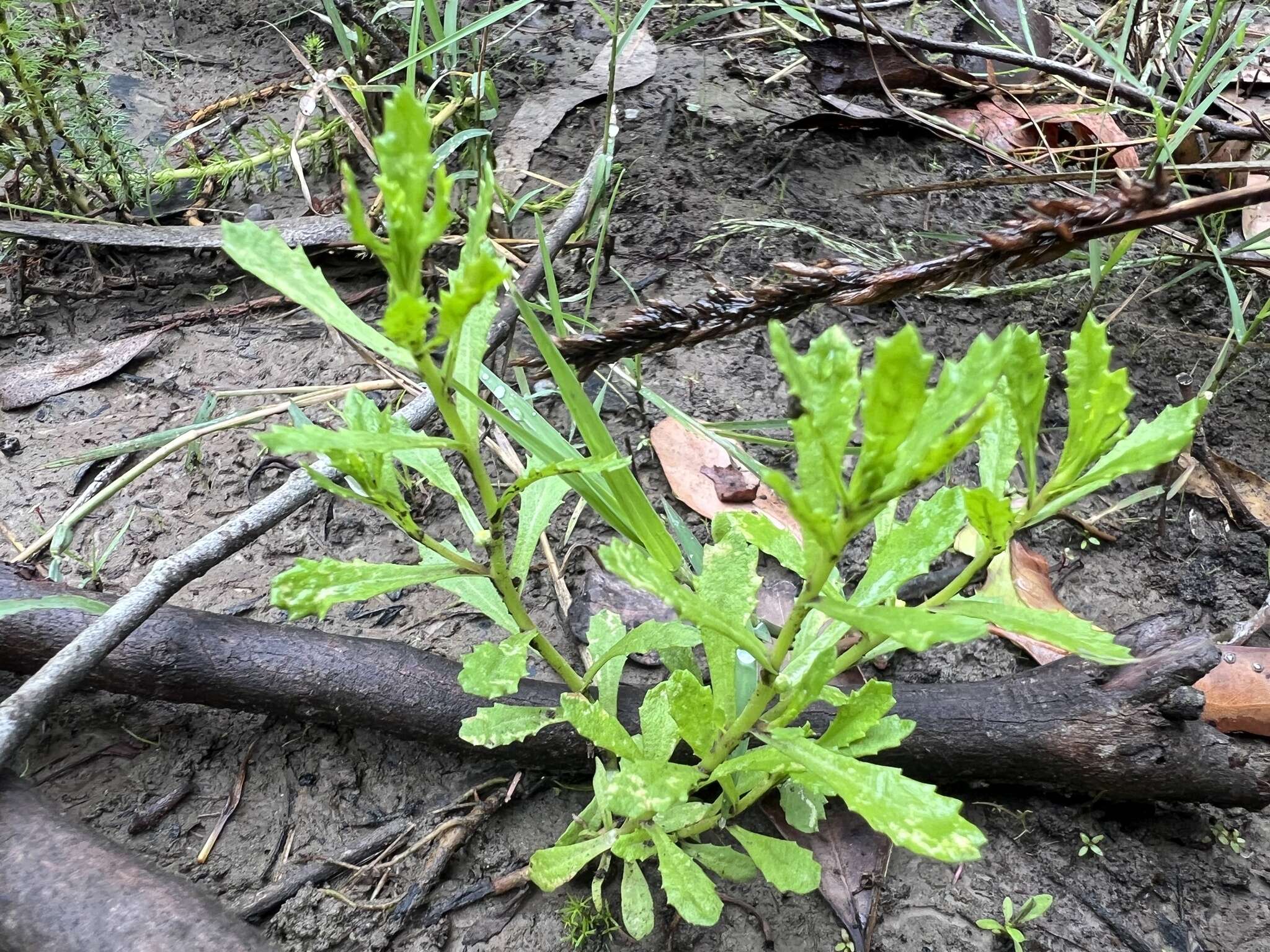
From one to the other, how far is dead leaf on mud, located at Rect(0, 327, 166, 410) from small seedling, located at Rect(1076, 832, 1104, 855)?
2372 mm

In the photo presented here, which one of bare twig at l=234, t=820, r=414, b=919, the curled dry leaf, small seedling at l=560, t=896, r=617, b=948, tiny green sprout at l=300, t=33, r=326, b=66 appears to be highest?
tiny green sprout at l=300, t=33, r=326, b=66

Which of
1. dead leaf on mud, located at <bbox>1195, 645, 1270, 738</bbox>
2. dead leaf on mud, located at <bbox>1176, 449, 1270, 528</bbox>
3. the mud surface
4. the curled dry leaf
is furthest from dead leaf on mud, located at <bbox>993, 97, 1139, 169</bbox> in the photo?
dead leaf on mud, located at <bbox>1195, 645, 1270, 738</bbox>

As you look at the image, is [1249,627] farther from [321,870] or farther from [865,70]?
[865,70]

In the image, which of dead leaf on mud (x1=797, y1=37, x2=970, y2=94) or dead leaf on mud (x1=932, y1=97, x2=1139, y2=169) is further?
dead leaf on mud (x1=797, y1=37, x2=970, y2=94)

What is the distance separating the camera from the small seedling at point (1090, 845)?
135 cm

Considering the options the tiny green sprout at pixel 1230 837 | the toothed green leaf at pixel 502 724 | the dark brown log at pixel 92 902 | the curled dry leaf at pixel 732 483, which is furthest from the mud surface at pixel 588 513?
the toothed green leaf at pixel 502 724

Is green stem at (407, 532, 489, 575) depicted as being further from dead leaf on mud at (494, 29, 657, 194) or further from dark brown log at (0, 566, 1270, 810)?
dead leaf on mud at (494, 29, 657, 194)

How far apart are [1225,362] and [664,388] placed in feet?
4.02

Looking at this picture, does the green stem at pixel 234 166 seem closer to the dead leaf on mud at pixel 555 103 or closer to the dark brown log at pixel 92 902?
Result: the dead leaf on mud at pixel 555 103

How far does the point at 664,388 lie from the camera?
203cm

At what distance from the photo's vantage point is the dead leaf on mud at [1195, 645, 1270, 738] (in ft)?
4.50

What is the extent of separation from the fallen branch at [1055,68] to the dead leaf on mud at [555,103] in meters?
0.65

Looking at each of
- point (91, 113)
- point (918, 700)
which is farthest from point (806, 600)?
point (91, 113)

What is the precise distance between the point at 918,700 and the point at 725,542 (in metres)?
0.49
